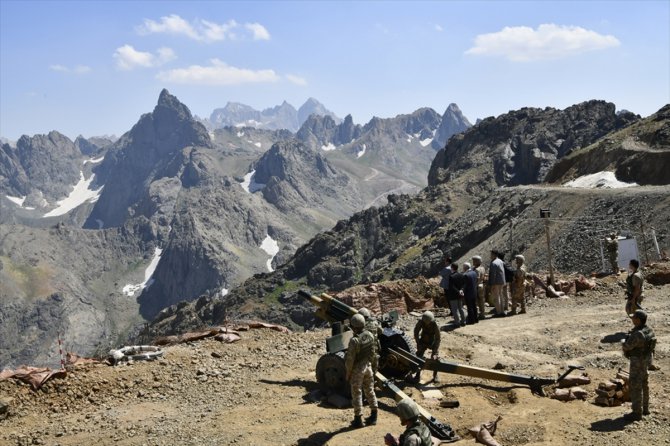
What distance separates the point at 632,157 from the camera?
255 ft

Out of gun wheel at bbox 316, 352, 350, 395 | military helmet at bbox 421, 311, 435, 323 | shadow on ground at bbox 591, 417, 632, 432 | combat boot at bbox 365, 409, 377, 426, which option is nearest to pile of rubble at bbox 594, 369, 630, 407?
shadow on ground at bbox 591, 417, 632, 432

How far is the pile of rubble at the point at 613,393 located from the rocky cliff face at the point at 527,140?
131 meters

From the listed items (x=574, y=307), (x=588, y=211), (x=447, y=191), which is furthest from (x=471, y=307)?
(x=447, y=191)

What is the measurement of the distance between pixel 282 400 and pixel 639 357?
8.13 meters

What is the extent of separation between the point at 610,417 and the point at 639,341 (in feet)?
6.11

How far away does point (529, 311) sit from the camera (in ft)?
80.1

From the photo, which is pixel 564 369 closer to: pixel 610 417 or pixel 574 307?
pixel 610 417

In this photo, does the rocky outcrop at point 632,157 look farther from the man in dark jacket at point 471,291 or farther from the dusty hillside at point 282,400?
the dusty hillside at point 282,400

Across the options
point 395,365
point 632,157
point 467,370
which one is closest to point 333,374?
point 395,365

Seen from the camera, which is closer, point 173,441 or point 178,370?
point 173,441

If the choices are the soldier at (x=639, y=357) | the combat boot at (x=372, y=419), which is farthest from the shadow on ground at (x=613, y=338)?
the combat boot at (x=372, y=419)

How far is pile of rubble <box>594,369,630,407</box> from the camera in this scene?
14109 mm

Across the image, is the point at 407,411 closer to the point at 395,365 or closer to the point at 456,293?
the point at 395,365

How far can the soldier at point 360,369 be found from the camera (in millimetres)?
13094
